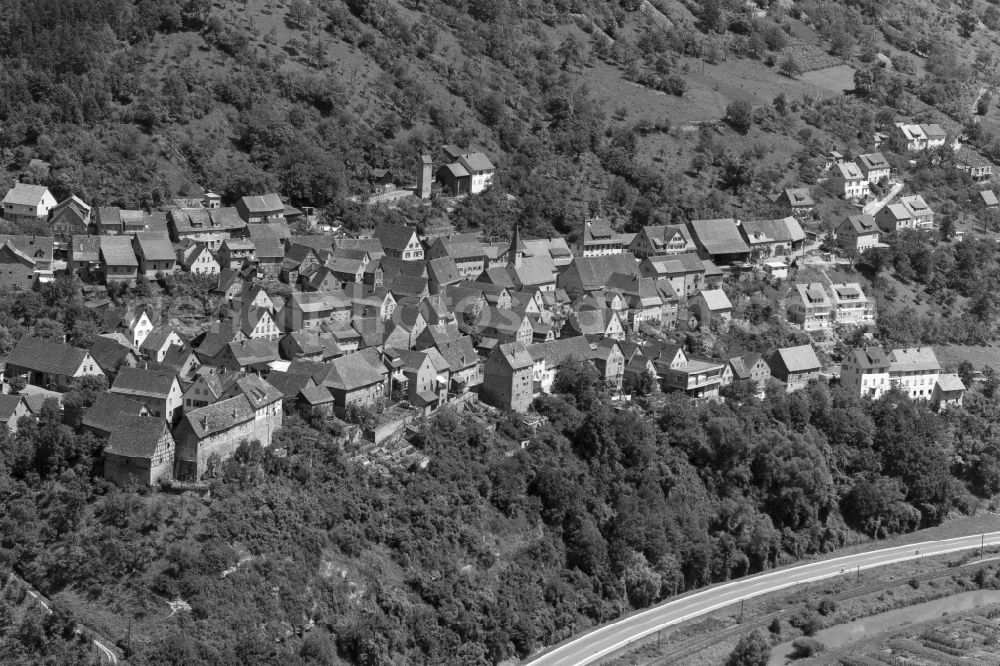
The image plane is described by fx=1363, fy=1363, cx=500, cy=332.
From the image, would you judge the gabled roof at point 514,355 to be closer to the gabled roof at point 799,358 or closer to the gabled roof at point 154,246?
the gabled roof at point 799,358

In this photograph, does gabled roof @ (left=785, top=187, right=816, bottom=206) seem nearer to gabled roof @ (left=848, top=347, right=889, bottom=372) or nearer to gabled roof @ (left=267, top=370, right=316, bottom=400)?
gabled roof @ (left=848, top=347, right=889, bottom=372)

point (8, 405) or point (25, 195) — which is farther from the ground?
point (8, 405)

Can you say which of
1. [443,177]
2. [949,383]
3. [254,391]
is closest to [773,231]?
[949,383]

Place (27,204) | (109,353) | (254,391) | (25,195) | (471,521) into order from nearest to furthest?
(254,391) < (471,521) < (109,353) < (27,204) < (25,195)

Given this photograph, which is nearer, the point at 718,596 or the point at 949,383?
the point at 718,596

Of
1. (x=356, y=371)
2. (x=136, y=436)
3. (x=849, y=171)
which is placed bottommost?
(x=849, y=171)

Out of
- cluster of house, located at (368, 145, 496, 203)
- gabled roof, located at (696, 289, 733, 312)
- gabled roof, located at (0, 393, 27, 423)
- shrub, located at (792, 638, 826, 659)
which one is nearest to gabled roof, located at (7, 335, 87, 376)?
gabled roof, located at (0, 393, 27, 423)

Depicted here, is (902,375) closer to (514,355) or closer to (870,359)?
(870,359)
